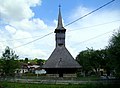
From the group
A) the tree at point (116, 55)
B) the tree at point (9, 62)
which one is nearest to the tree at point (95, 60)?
the tree at point (9, 62)

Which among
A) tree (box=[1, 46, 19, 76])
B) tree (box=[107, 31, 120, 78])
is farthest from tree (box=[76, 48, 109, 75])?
tree (box=[107, 31, 120, 78])

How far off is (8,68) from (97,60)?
138ft

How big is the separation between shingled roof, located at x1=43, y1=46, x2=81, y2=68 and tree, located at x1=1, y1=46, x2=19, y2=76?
13.8m

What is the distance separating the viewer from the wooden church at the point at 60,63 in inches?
1781

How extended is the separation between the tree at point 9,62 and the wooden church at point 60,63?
1371 cm

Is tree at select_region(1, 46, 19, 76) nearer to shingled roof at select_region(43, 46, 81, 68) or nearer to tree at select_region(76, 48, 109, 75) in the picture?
shingled roof at select_region(43, 46, 81, 68)

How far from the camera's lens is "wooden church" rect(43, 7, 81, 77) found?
45250mm

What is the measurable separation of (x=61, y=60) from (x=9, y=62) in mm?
16612

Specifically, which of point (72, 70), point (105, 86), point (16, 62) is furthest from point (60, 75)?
point (16, 62)

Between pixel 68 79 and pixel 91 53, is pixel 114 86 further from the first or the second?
pixel 91 53

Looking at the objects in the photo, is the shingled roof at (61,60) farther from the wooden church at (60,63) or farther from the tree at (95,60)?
the tree at (95,60)

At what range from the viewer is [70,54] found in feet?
158

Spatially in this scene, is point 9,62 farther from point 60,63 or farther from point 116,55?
point 116,55

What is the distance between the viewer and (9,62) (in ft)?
190
